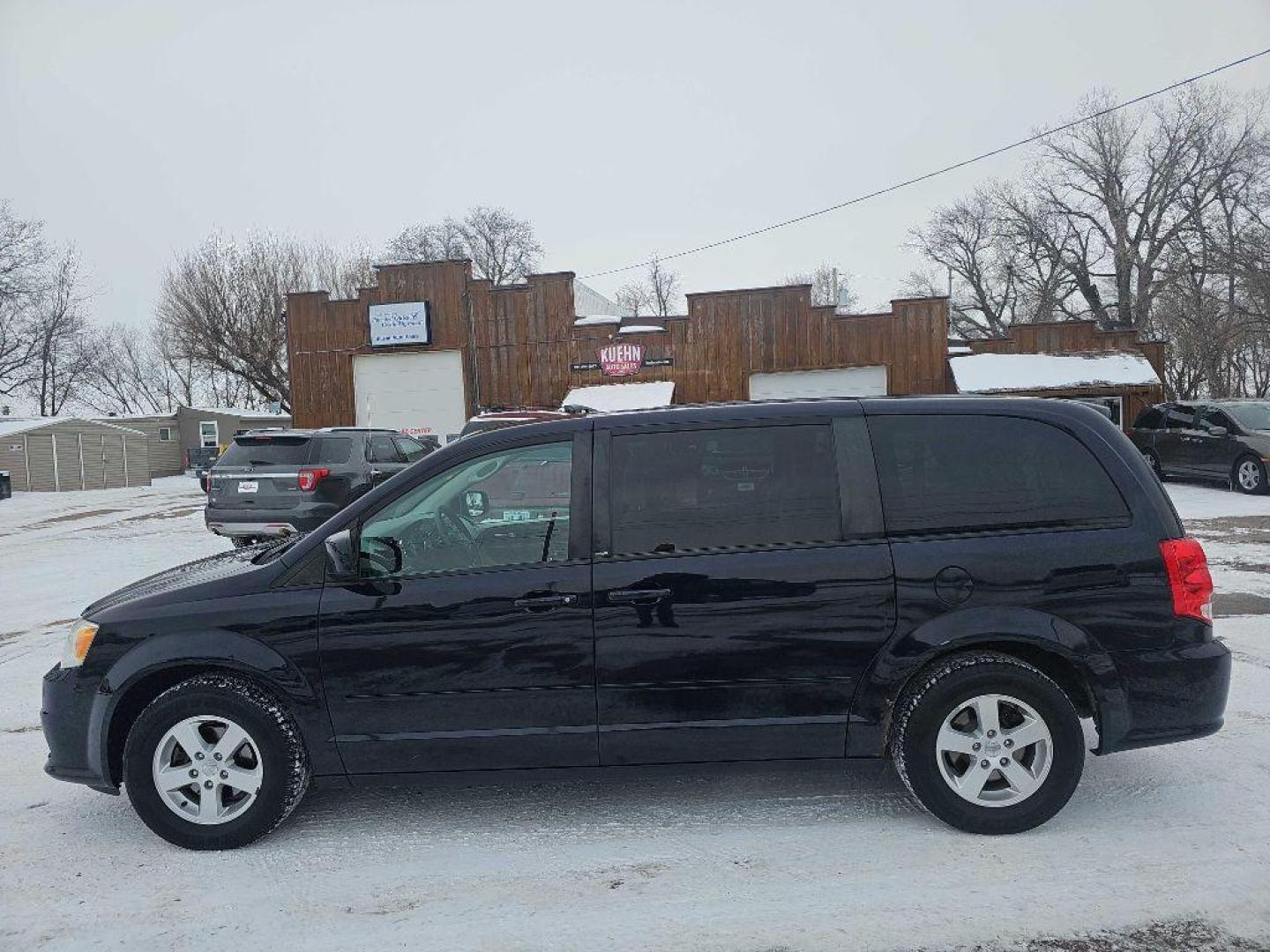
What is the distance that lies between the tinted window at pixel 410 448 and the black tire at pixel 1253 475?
46.0 ft

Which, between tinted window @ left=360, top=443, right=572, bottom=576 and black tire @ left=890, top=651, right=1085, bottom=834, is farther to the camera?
tinted window @ left=360, top=443, right=572, bottom=576

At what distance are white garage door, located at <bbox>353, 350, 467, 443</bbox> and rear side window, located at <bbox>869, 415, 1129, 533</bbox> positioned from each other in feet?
83.2

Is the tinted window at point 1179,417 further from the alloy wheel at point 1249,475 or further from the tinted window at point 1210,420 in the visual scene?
the alloy wheel at point 1249,475

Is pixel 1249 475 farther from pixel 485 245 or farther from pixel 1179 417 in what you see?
pixel 485 245

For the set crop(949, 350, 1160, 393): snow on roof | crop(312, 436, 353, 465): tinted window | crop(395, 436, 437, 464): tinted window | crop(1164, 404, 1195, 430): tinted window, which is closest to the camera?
crop(312, 436, 353, 465): tinted window

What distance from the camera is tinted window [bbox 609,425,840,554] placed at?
11.5 feet

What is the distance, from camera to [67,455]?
30.2 metres

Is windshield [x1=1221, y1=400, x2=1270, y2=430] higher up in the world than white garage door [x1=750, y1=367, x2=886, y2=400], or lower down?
lower down

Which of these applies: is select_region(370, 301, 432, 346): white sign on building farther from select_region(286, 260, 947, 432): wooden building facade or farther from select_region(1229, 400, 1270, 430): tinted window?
select_region(1229, 400, 1270, 430): tinted window

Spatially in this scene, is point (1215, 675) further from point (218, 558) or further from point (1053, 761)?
point (218, 558)

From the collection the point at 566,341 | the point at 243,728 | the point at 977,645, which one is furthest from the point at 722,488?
the point at 566,341

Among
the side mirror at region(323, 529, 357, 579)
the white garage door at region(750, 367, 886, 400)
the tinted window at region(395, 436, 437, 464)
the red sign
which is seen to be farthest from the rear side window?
the red sign

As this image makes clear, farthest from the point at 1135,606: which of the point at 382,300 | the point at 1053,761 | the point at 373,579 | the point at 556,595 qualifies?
the point at 382,300

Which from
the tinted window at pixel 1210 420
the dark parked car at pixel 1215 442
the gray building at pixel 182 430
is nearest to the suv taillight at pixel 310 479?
the dark parked car at pixel 1215 442
